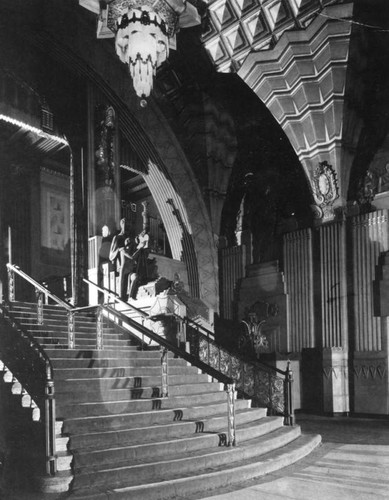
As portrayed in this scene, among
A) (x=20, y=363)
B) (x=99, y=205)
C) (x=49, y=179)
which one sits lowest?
(x=20, y=363)

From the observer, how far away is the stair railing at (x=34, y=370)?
5.86 m

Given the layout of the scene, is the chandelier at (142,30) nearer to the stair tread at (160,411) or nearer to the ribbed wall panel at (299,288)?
the ribbed wall panel at (299,288)

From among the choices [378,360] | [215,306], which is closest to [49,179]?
[215,306]

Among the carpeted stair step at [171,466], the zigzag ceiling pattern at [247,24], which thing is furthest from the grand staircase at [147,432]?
the zigzag ceiling pattern at [247,24]

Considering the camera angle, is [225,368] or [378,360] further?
[378,360]

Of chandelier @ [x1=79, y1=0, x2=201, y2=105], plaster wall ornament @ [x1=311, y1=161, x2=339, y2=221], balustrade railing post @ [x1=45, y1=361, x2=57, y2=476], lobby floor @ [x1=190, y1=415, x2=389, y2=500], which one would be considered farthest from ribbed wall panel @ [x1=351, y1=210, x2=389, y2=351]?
balustrade railing post @ [x1=45, y1=361, x2=57, y2=476]

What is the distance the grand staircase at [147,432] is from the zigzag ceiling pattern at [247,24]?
8.21 metres

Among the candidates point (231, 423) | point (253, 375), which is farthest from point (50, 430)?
point (253, 375)

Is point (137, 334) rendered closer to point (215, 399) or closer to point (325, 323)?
point (215, 399)

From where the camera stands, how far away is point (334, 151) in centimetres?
1341

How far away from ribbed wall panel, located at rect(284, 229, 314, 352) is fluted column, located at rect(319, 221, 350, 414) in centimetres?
41

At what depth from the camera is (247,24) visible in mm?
13523

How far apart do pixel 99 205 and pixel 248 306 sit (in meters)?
5.19

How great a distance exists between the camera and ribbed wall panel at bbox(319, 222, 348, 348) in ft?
42.7
